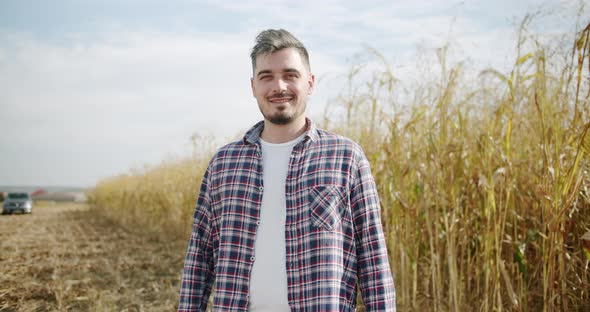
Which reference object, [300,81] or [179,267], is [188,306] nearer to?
[300,81]

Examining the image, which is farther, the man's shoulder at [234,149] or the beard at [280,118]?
the man's shoulder at [234,149]

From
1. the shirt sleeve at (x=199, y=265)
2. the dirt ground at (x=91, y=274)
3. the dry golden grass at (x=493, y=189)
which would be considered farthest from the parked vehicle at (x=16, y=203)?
the shirt sleeve at (x=199, y=265)

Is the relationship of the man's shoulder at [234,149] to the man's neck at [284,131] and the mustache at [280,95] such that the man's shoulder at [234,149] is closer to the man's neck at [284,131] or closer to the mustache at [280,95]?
the man's neck at [284,131]

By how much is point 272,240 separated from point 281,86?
503 millimetres

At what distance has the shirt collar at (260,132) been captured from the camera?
5.11ft

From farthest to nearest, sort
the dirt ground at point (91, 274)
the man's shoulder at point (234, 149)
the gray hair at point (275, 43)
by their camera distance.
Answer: the dirt ground at point (91, 274)
the man's shoulder at point (234, 149)
the gray hair at point (275, 43)

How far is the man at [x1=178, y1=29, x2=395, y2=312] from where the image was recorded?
1.42 m

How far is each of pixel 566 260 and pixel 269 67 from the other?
2084 millimetres

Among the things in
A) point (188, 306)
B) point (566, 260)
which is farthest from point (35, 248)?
point (566, 260)

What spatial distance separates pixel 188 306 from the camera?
1568mm

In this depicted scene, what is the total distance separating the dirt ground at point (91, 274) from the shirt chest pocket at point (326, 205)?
3.04 m

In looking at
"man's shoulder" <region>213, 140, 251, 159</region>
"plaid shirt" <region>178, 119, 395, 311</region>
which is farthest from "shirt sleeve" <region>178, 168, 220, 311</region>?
"man's shoulder" <region>213, 140, 251, 159</region>

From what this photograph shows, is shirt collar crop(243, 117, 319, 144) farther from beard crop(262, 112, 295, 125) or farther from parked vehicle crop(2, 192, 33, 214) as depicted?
parked vehicle crop(2, 192, 33, 214)

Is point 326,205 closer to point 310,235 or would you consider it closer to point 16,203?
point 310,235
